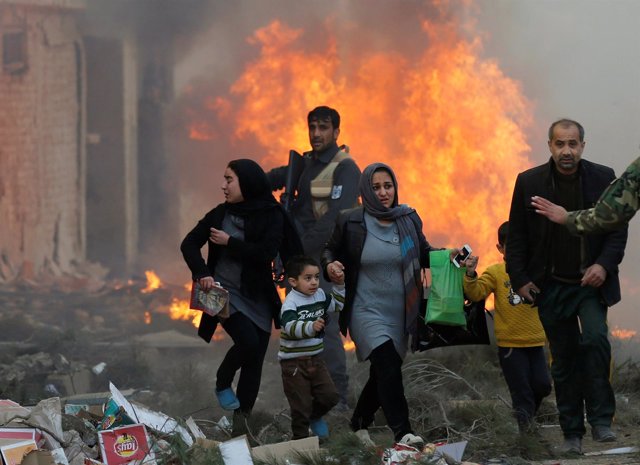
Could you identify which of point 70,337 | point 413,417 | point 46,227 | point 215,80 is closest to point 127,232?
point 46,227

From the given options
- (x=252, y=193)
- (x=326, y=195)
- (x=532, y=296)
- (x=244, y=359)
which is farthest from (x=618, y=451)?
(x=326, y=195)

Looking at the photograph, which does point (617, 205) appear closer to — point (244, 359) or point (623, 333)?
point (244, 359)

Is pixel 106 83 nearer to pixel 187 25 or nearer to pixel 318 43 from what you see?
pixel 187 25

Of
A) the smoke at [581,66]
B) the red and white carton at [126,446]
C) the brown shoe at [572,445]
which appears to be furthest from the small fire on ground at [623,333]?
the red and white carton at [126,446]

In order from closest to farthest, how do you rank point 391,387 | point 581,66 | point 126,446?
point 126,446 → point 391,387 → point 581,66

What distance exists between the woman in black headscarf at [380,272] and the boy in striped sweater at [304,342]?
0.12 m

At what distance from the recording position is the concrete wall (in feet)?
47.6

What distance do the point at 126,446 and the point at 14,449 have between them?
66 cm

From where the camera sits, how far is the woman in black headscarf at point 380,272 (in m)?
6.86

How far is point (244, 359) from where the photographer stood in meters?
7.33

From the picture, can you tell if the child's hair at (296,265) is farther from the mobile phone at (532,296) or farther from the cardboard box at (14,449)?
the cardboard box at (14,449)

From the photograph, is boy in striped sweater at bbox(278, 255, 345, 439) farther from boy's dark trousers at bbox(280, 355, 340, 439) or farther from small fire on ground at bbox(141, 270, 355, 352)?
small fire on ground at bbox(141, 270, 355, 352)

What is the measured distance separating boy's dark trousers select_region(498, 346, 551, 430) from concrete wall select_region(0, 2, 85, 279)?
8.11m

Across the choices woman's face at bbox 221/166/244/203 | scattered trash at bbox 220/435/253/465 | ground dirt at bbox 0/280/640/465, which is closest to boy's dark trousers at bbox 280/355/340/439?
ground dirt at bbox 0/280/640/465
